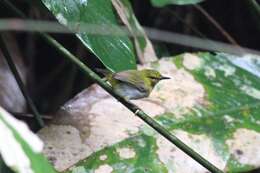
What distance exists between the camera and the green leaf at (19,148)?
59 centimetres

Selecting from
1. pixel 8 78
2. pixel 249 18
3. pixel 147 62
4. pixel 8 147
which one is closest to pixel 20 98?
pixel 8 78

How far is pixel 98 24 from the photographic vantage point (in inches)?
57.1

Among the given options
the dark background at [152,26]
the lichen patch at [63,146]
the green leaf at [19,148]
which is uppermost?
the green leaf at [19,148]

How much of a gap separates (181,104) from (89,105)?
0.36 metres

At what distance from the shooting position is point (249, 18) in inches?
123

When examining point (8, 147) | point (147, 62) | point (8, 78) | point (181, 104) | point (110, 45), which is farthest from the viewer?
point (8, 78)

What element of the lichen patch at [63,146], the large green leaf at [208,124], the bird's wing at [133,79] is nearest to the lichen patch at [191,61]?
the large green leaf at [208,124]

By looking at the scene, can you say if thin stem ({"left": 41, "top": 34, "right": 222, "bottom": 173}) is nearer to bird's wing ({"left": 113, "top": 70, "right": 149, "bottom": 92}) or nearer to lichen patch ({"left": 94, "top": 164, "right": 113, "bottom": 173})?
lichen patch ({"left": 94, "top": 164, "right": 113, "bottom": 173})

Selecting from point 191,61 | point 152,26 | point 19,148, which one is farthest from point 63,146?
point 152,26

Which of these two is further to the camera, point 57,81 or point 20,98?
Result: point 57,81

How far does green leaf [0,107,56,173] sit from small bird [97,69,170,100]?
3.82 ft

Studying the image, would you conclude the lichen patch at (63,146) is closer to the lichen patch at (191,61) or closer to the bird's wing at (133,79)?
the bird's wing at (133,79)

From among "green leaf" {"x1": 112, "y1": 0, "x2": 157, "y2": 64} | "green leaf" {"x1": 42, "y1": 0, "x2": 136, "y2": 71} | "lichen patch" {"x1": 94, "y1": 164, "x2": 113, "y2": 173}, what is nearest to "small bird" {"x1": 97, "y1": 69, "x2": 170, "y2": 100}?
"green leaf" {"x1": 112, "y1": 0, "x2": 157, "y2": 64}

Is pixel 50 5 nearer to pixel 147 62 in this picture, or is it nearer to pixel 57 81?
pixel 147 62
